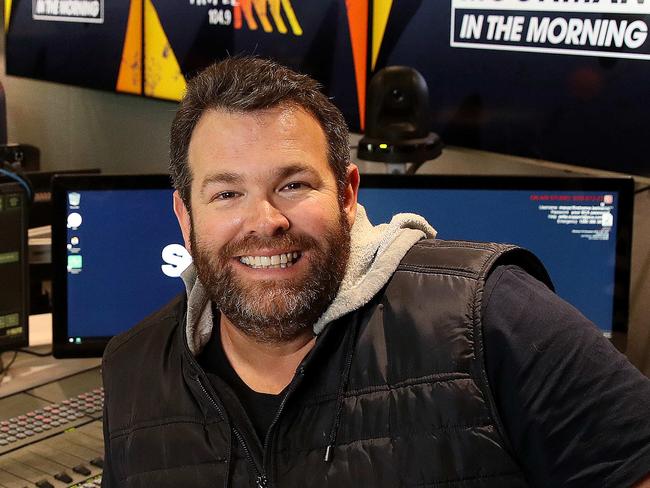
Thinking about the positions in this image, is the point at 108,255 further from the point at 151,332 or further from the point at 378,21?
the point at 378,21

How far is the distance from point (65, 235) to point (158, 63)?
6.81ft

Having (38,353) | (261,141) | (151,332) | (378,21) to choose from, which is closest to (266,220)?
(261,141)

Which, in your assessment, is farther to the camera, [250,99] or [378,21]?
[378,21]

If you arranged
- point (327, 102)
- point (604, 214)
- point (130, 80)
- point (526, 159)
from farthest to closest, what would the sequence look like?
point (130, 80)
point (526, 159)
point (604, 214)
point (327, 102)

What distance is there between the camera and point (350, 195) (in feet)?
4.76

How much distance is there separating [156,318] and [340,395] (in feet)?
1.28

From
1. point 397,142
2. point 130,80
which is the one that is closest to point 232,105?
point 397,142

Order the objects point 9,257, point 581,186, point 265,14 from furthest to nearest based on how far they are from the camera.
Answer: point 265,14 → point 9,257 → point 581,186

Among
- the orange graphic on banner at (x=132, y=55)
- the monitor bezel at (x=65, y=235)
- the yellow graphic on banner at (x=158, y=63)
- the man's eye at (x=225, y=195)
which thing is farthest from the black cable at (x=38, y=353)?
the orange graphic on banner at (x=132, y=55)

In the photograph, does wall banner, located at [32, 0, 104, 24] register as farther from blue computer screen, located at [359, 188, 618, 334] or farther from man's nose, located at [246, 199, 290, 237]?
man's nose, located at [246, 199, 290, 237]

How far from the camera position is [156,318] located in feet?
5.23

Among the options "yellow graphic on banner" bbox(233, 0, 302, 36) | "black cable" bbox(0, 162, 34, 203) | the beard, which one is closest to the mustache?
the beard

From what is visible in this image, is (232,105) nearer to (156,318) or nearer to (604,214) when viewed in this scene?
(156,318)

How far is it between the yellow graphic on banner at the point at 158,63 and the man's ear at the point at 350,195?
2666mm
